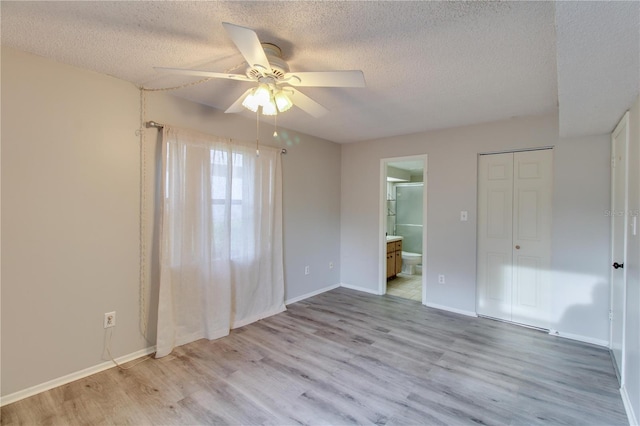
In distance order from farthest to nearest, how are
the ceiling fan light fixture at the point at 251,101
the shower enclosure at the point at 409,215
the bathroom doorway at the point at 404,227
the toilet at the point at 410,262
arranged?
the shower enclosure at the point at 409,215
the toilet at the point at 410,262
the bathroom doorway at the point at 404,227
the ceiling fan light fixture at the point at 251,101

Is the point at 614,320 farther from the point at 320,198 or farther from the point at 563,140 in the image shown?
the point at 320,198

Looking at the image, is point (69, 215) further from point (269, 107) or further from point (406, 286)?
point (406, 286)

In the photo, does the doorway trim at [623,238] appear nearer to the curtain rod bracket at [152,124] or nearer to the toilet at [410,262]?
the toilet at [410,262]

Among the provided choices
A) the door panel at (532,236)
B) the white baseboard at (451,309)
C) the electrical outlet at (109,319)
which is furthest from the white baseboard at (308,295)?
the door panel at (532,236)

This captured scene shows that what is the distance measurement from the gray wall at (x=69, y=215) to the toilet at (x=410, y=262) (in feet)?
14.5

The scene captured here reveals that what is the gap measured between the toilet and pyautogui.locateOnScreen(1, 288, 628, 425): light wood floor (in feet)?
8.09

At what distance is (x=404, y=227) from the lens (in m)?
6.80

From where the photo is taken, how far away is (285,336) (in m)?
3.03

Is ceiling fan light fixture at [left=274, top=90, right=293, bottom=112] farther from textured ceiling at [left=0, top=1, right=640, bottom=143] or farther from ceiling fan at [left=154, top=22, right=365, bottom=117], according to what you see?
textured ceiling at [left=0, top=1, right=640, bottom=143]

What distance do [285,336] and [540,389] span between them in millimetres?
2150

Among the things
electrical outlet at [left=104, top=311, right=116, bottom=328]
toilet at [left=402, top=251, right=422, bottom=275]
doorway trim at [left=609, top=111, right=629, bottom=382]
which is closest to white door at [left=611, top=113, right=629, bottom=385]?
doorway trim at [left=609, top=111, right=629, bottom=382]

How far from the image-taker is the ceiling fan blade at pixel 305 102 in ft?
6.85

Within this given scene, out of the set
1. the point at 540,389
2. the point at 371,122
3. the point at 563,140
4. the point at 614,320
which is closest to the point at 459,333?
the point at 540,389

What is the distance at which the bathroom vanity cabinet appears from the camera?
511cm
